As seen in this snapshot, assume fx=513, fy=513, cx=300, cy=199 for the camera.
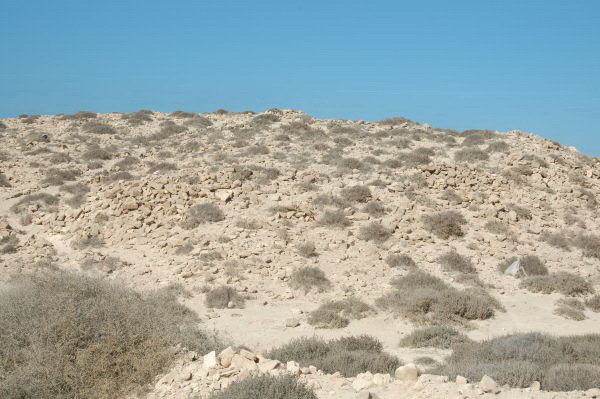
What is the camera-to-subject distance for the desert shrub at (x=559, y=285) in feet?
42.5

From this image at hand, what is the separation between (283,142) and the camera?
82.0 feet

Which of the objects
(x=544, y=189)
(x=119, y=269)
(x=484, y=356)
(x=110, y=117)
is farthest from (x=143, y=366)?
(x=110, y=117)

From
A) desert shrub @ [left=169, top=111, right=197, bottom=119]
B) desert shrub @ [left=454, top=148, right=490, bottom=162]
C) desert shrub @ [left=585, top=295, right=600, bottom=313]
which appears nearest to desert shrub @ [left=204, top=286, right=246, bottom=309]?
desert shrub @ [left=585, top=295, right=600, bottom=313]

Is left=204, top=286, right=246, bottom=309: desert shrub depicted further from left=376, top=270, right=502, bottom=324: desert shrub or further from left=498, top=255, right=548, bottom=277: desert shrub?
left=498, top=255, right=548, bottom=277: desert shrub

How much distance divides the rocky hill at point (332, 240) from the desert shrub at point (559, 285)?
0.13 ft

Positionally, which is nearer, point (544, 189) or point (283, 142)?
point (544, 189)

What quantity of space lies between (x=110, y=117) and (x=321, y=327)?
89.1 ft

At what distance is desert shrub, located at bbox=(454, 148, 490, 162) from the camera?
22.8 metres

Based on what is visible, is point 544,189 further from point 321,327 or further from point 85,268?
point 85,268

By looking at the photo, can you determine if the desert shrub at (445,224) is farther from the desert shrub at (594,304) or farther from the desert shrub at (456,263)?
the desert shrub at (594,304)

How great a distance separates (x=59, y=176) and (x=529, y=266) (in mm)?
17447

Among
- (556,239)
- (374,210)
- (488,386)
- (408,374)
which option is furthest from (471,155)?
(488,386)

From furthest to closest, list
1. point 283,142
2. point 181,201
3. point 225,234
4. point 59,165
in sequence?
point 283,142 → point 59,165 → point 181,201 → point 225,234

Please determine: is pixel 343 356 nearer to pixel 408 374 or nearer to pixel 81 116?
pixel 408 374
